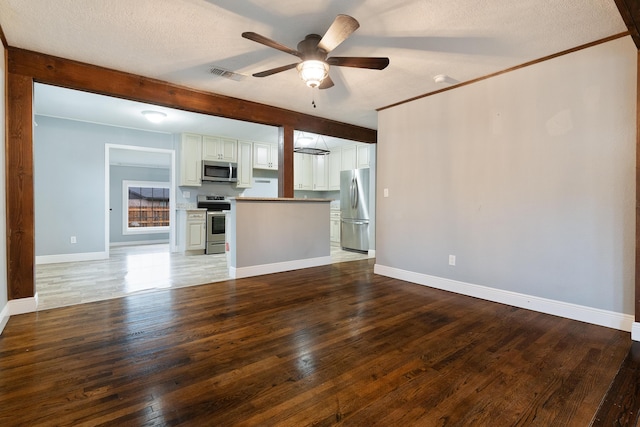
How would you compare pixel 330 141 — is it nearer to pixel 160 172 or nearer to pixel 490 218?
pixel 490 218

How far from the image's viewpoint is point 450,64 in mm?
3002

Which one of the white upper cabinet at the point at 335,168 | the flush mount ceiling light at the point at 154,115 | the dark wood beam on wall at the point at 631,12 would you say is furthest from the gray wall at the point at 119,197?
the dark wood beam on wall at the point at 631,12

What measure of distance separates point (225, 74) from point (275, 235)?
2202 millimetres

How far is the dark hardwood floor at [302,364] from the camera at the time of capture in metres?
1.48

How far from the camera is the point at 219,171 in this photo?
6.40m

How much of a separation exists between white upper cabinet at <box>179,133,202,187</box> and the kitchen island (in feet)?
7.02

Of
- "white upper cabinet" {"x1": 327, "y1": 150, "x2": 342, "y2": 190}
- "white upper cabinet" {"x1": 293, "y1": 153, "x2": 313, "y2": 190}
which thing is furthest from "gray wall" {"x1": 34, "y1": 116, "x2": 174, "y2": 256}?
"white upper cabinet" {"x1": 327, "y1": 150, "x2": 342, "y2": 190}

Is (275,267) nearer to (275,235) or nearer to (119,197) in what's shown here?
(275,235)

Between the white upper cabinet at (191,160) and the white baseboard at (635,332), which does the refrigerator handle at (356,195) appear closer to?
the white upper cabinet at (191,160)

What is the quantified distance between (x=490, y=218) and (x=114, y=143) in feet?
20.1

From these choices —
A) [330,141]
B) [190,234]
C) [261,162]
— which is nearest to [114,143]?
[190,234]

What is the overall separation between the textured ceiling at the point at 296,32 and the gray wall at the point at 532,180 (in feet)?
1.07

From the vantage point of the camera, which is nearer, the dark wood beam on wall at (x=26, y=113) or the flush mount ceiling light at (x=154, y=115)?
the dark wood beam on wall at (x=26, y=113)

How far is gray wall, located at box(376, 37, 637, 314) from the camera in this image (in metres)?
2.48
